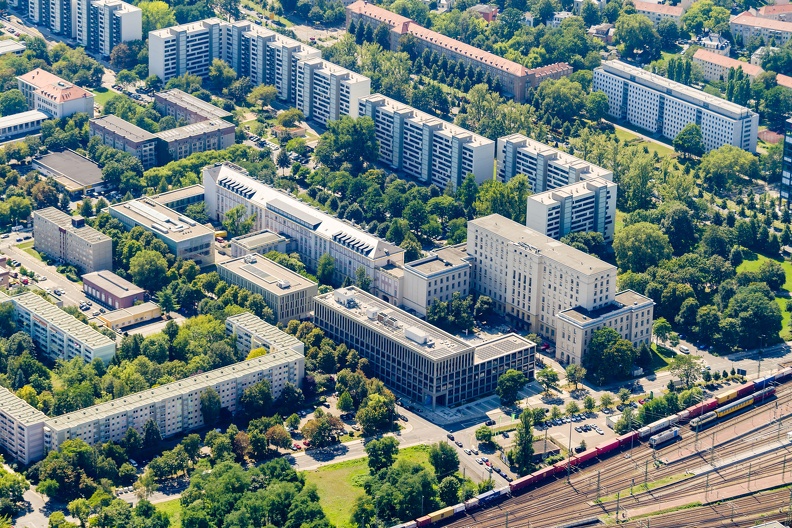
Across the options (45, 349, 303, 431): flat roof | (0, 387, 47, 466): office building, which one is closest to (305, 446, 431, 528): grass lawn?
(45, 349, 303, 431): flat roof

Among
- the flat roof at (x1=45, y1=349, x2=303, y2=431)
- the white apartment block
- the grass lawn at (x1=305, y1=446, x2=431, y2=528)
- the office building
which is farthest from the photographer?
the flat roof at (x1=45, y1=349, x2=303, y2=431)

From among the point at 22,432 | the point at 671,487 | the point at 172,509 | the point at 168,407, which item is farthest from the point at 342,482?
the point at 671,487

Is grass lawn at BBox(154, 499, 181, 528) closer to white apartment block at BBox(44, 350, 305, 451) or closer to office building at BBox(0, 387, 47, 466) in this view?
white apartment block at BBox(44, 350, 305, 451)

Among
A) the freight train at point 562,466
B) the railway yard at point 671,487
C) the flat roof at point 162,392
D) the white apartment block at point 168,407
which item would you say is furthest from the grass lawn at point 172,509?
the railway yard at point 671,487

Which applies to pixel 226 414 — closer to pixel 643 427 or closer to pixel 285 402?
pixel 285 402

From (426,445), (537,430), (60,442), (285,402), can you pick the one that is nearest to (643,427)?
(537,430)
